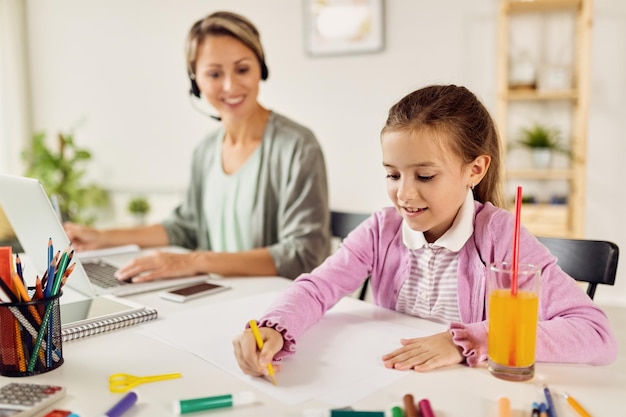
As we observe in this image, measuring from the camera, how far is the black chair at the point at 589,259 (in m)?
1.15

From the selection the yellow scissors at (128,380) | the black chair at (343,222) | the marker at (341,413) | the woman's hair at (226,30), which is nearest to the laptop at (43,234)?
the yellow scissors at (128,380)

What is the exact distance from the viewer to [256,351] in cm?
83

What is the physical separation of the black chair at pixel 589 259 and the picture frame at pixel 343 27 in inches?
93.6

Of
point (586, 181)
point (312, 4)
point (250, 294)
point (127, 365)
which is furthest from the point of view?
point (312, 4)

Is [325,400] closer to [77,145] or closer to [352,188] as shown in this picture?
[352,188]

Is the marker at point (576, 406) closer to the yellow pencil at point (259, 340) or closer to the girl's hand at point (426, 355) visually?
the girl's hand at point (426, 355)

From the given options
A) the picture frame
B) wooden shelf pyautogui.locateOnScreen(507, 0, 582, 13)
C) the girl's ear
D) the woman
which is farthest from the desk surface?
the picture frame

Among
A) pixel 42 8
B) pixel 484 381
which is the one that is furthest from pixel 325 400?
pixel 42 8

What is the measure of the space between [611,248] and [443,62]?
2.30 m

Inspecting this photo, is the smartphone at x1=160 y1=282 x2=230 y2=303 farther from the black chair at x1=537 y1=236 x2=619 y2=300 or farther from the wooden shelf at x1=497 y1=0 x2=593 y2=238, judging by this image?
the wooden shelf at x1=497 y1=0 x2=593 y2=238

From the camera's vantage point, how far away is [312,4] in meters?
3.50

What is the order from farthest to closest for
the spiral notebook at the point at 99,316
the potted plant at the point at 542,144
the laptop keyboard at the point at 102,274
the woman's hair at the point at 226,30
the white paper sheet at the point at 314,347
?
the potted plant at the point at 542,144, the woman's hair at the point at 226,30, the laptop keyboard at the point at 102,274, the spiral notebook at the point at 99,316, the white paper sheet at the point at 314,347

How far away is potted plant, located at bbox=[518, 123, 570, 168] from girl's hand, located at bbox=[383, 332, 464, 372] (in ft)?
8.30

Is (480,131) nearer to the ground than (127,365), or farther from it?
farther from it
